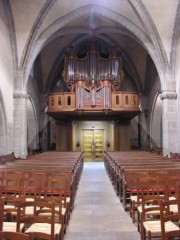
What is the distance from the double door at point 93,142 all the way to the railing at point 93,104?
11.7 feet

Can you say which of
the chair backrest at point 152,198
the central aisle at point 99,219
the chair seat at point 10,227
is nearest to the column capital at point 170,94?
the central aisle at point 99,219

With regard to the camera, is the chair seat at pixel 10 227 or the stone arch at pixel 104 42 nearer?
the chair seat at pixel 10 227

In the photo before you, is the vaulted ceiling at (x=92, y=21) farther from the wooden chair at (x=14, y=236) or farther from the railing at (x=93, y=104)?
the wooden chair at (x=14, y=236)

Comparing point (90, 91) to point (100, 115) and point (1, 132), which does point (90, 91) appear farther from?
point (1, 132)

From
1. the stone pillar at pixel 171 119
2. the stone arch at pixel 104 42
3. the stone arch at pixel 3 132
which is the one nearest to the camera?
the stone arch at pixel 3 132

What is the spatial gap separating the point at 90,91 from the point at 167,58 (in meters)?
5.50

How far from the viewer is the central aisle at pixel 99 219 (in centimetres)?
470

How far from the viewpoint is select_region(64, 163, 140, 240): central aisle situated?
4.70 m

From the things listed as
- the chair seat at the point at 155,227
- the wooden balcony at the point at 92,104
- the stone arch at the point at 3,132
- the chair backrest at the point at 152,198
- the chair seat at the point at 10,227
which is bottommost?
the chair seat at the point at 155,227

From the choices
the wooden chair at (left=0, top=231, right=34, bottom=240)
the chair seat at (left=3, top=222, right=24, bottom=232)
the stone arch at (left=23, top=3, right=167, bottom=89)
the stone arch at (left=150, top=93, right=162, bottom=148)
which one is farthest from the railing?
the wooden chair at (left=0, top=231, right=34, bottom=240)

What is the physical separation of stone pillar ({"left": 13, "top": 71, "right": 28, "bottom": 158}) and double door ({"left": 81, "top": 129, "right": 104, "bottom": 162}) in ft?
23.8

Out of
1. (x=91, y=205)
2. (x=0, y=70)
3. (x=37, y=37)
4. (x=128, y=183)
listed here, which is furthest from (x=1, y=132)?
(x=128, y=183)

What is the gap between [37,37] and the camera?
46.7 feet

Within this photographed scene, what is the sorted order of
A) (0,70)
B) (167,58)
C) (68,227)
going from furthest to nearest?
(167,58), (0,70), (68,227)
